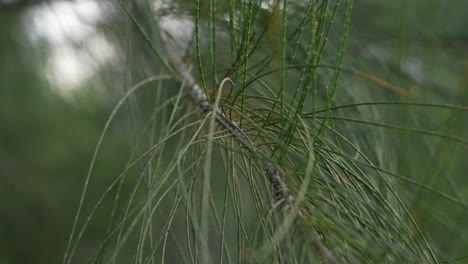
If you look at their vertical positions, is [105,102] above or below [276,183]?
below

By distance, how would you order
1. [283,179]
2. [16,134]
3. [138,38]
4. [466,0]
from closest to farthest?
[283,179]
[138,38]
[466,0]
[16,134]

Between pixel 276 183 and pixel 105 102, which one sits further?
pixel 105 102

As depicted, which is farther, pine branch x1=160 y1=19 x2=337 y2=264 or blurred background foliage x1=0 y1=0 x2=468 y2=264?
blurred background foliage x1=0 y1=0 x2=468 y2=264

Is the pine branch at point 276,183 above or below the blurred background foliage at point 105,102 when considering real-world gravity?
above

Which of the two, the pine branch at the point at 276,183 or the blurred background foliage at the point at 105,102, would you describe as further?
the blurred background foliage at the point at 105,102

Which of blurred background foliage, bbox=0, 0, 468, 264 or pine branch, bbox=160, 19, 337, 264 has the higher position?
pine branch, bbox=160, 19, 337, 264

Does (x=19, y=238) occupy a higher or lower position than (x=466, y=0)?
lower

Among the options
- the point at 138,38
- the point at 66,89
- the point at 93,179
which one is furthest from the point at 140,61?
the point at 93,179

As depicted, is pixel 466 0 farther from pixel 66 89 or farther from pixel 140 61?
pixel 66 89
